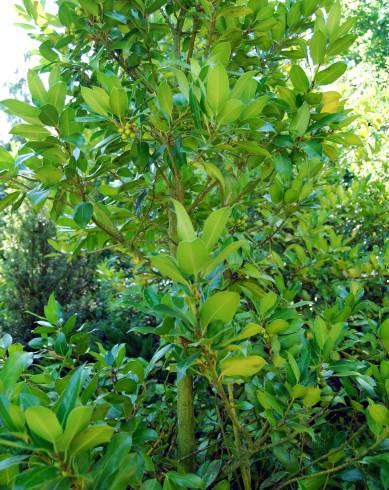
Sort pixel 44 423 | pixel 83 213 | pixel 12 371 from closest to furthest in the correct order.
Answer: pixel 44 423 < pixel 12 371 < pixel 83 213

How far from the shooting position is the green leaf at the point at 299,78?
1.30 metres

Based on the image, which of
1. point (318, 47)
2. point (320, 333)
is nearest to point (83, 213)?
point (320, 333)

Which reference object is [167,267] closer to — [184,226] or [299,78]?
[184,226]

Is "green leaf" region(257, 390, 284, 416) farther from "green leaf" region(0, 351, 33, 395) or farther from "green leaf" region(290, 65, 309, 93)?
"green leaf" region(290, 65, 309, 93)

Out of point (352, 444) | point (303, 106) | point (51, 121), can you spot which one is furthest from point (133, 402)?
point (303, 106)

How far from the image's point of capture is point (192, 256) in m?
0.81

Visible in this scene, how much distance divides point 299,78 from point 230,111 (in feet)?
1.10

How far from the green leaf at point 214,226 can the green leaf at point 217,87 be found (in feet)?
1.17

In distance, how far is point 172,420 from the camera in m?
1.67

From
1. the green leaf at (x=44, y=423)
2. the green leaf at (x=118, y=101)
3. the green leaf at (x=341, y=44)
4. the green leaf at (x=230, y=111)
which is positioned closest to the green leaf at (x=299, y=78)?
the green leaf at (x=341, y=44)

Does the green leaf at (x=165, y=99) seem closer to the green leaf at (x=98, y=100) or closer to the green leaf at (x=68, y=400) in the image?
the green leaf at (x=98, y=100)

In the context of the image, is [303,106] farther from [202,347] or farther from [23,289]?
[23,289]

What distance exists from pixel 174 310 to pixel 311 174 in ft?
3.10

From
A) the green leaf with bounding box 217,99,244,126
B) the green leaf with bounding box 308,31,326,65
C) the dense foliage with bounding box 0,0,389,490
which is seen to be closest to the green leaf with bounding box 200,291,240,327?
the dense foliage with bounding box 0,0,389,490
